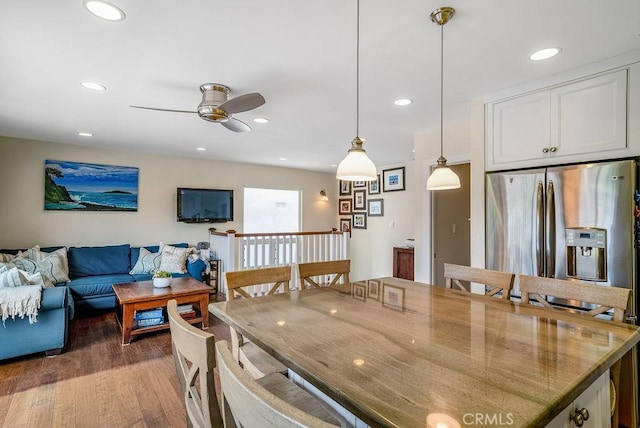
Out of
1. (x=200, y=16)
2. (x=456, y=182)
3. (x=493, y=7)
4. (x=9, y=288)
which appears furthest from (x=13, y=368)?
(x=493, y=7)

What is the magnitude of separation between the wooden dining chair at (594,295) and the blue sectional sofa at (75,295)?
3732mm

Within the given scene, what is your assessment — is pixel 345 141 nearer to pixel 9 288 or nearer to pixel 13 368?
pixel 9 288

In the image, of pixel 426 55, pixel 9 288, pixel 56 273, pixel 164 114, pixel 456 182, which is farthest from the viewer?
pixel 56 273

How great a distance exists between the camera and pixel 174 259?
4.73 meters

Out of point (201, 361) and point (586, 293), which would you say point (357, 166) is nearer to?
point (201, 361)

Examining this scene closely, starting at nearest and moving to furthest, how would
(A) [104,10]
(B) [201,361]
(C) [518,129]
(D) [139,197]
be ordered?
(B) [201,361]
(A) [104,10]
(C) [518,129]
(D) [139,197]

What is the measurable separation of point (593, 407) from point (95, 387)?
305 cm

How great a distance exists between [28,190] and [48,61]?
10.9 ft

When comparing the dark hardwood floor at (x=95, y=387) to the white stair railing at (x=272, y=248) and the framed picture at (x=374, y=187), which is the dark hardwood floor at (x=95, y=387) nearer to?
the white stair railing at (x=272, y=248)

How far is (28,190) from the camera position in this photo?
453 cm

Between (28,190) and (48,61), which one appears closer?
(48,61)

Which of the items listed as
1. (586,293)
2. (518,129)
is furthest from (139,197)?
(586,293)

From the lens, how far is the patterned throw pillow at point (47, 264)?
386cm

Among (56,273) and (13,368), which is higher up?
(56,273)
